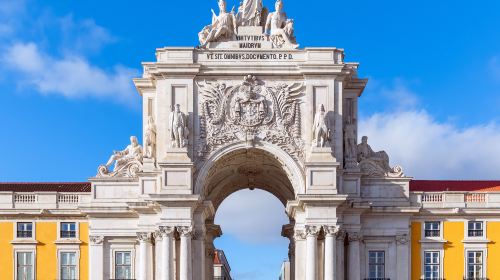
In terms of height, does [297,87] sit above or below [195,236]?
above

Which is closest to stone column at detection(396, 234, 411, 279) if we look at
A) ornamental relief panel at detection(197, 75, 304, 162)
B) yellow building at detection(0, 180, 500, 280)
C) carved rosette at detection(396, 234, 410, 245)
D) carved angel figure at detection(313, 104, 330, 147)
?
carved rosette at detection(396, 234, 410, 245)

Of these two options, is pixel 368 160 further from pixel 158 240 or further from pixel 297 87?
pixel 158 240

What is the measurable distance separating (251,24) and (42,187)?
611 inches

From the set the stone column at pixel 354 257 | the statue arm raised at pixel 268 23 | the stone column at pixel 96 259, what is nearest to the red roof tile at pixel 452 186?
the stone column at pixel 354 257

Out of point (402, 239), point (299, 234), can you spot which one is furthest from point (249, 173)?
point (402, 239)

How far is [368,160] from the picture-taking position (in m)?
62.8

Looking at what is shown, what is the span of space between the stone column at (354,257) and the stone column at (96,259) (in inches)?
518

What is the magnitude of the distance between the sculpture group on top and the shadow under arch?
A: 5.79 m

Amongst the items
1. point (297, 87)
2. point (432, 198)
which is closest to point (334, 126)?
point (297, 87)

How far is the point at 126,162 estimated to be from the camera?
63250 millimetres

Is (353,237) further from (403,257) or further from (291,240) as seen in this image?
(291,240)

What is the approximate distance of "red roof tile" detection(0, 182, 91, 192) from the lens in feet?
219

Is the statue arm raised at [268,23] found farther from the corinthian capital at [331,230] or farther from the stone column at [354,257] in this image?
the stone column at [354,257]

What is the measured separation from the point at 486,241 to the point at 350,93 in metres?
10.7
